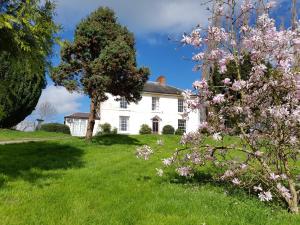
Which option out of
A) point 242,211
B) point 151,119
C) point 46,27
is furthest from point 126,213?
point 151,119

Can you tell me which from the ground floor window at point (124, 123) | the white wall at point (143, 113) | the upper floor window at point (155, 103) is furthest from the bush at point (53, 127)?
the upper floor window at point (155, 103)

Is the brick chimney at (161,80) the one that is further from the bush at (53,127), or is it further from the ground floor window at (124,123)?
the bush at (53,127)

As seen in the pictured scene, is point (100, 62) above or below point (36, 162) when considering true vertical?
above

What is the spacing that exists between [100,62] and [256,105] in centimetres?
1562

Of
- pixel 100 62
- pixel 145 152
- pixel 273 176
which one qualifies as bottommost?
pixel 273 176

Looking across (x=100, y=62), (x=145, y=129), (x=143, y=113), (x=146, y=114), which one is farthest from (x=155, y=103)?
(x=100, y=62)

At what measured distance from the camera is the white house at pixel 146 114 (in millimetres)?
50875

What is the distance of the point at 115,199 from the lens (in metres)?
8.53

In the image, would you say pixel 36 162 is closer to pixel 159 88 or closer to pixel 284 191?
pixel 284 191

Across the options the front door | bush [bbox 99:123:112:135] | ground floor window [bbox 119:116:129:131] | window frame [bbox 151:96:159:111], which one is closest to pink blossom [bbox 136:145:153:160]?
bush [bbox 99:123:112:135]

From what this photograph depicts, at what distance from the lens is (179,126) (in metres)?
53.6

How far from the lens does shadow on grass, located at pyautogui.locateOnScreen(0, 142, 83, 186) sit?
36.9 feet

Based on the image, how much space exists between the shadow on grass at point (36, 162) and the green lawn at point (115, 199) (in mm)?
31

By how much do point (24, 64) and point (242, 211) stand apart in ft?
26.2
